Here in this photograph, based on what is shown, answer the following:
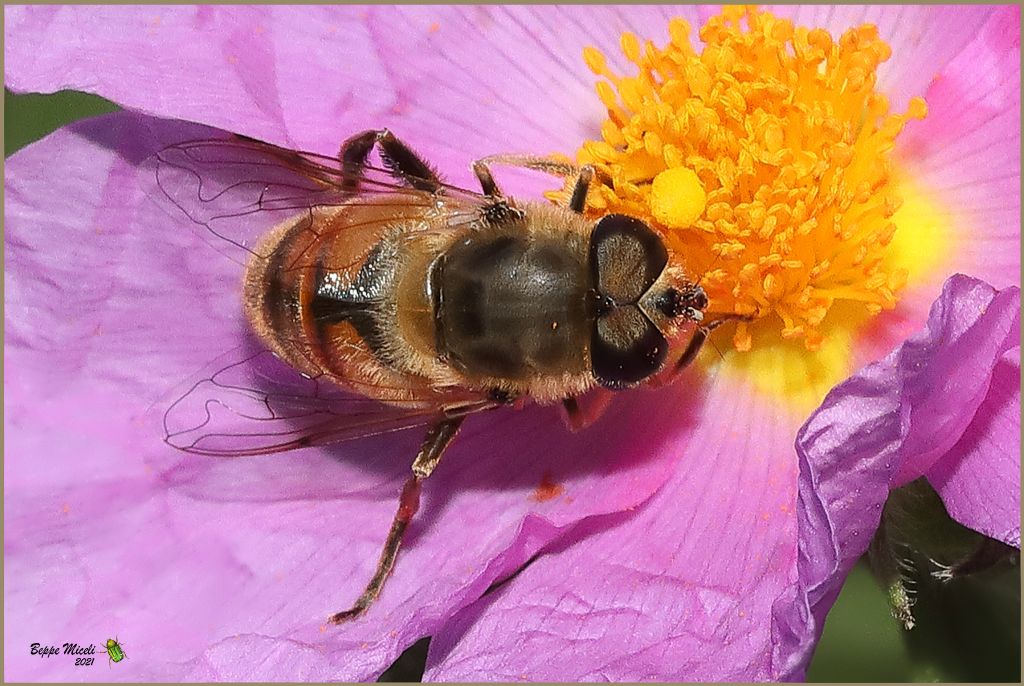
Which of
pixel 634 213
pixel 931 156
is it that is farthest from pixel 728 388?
pixel 931 156

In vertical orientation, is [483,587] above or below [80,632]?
above

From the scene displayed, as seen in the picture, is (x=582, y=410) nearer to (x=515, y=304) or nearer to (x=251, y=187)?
(x=515, y=304)

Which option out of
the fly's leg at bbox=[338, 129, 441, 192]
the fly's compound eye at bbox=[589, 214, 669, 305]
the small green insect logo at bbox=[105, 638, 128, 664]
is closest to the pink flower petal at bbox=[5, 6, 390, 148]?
the fly's leg at bbox=[338, 129, 441, 192]

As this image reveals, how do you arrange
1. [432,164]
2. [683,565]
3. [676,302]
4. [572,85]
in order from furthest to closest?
[572,85] < [432,164] < [683,565] < [676,302]

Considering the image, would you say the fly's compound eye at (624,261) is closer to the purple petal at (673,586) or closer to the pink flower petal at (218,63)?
the purple petal at (673,586)

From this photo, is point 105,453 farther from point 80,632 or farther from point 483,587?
point 483,587

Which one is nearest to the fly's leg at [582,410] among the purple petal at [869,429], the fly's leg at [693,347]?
the fly's leg at [693,347]
